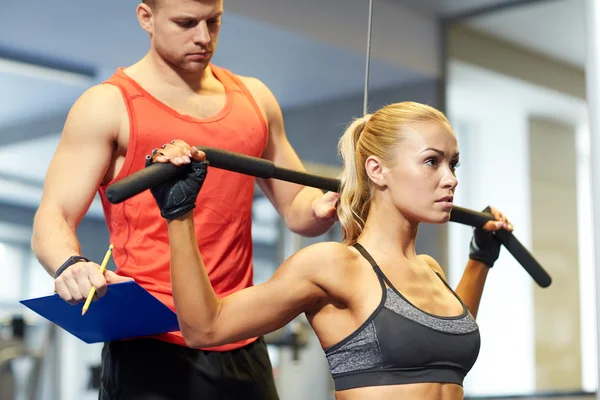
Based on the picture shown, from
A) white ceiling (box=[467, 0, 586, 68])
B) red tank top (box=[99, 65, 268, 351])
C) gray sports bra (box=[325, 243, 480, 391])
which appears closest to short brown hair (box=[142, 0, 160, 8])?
red tank top (box=[99, 65, 268, 351])

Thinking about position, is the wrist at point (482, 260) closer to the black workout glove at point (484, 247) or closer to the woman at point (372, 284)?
the black workout glove at point (484, 247)

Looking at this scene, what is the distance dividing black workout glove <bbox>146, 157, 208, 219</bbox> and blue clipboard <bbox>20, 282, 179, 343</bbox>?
147mm

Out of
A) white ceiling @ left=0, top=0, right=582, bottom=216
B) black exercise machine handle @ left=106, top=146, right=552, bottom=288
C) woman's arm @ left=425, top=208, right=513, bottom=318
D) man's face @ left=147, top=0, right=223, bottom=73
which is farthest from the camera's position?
A: white ceiling @ left=0, top=0, right=582, bottom=216

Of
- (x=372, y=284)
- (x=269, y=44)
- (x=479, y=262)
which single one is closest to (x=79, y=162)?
(x=372, y=284)

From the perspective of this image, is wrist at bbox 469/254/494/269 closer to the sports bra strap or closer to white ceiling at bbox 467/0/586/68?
the sports bra strap

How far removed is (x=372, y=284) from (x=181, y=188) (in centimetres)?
42

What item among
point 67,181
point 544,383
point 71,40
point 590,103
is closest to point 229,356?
point 67,181

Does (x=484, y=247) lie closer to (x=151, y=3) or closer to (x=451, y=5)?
(x=151, y=3)

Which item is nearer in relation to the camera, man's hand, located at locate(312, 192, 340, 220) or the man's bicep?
the man's bicep

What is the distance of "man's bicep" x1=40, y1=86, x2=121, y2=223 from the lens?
5.67 ft

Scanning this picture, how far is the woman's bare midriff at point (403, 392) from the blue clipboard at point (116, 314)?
0.36 m

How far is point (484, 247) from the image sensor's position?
6.84ft

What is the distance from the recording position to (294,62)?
5176 millimetres

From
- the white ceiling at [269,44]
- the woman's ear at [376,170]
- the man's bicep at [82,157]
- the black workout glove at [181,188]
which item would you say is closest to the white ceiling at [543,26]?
the white ceiling at [269,44]
